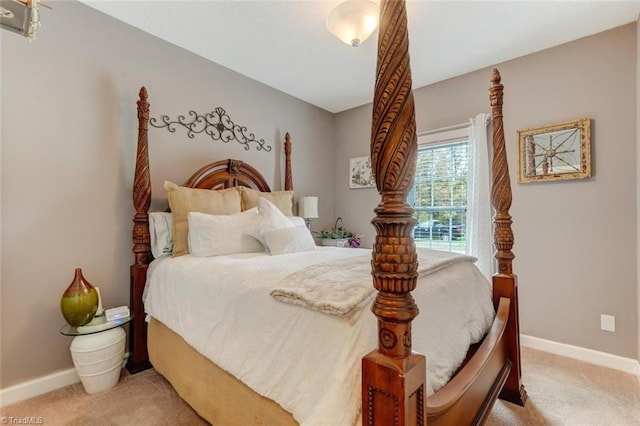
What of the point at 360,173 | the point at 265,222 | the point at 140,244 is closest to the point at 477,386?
the point at 265,222

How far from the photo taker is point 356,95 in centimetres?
358

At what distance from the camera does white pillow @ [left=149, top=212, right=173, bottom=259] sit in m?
2.16

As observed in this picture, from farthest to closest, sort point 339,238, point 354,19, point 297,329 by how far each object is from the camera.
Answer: point 339,238, point 354,19, point 297,329

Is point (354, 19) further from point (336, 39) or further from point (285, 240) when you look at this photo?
point (285, 240)

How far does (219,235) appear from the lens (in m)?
2.10

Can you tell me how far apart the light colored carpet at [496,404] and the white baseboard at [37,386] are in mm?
41

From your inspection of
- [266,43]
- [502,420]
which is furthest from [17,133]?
[502,420]

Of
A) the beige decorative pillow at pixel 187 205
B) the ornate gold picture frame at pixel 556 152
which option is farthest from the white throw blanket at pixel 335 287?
the ornate gold picture frame at pixel 556 152

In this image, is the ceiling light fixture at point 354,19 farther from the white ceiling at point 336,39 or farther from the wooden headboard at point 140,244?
the wooden headboard at point 140,244

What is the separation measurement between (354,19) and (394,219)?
171 centimetres

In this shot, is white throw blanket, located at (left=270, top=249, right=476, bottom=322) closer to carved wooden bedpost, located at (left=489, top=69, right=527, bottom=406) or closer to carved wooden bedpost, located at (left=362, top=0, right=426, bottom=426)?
carved wooden bedpost, located at (left=362, top=0, right=426, bottom=426)

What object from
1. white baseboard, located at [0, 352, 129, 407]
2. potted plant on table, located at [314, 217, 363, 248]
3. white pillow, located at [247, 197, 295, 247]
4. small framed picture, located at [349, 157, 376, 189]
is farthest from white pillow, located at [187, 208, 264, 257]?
small framed picture, located at [349, 157, 376, 189]

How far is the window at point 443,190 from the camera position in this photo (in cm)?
311

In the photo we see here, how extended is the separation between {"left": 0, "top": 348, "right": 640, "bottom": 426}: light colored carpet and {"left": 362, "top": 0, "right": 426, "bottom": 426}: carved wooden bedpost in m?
1.32
